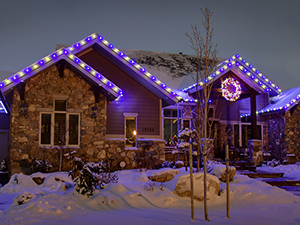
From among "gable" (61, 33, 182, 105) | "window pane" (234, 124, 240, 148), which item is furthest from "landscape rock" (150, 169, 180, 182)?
"window pane" (234, 124, 240, 148)

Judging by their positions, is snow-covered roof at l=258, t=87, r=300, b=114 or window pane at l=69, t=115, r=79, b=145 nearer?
window pane at l=69, t=115, r=79, b=145

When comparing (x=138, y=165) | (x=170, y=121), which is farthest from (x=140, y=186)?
(x=170, y=121)

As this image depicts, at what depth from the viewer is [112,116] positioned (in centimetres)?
1416

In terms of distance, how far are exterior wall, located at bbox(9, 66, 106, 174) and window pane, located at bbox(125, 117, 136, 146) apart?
2167mm

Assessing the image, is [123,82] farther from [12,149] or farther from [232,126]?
[232,126]

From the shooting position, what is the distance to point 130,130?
47.1 ft

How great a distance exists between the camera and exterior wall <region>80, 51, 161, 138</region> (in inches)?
563

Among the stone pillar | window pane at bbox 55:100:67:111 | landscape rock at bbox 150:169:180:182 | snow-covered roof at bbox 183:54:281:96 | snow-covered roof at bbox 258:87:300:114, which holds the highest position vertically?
snow-covered roof at bbox 183:54:281:96

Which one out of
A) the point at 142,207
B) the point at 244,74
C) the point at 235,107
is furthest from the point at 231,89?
the point at 142,207

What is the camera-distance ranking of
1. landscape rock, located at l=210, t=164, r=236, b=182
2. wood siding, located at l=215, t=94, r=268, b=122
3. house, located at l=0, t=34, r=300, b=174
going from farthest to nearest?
wood siding, located at l=215, t=94, r=268, b=122 < house, located at l=0, t=34, r=300, b=174 < landscape rock, located at l=210, t=164, r=236, b=182

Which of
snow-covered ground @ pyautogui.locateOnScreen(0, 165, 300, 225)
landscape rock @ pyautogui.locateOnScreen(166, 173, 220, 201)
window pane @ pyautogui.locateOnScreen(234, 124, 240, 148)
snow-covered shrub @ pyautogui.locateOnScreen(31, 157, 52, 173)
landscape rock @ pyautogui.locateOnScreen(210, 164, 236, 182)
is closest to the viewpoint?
snow-covered ground @ pyautogui.locateOnScreen(0, 165, 300, 225)

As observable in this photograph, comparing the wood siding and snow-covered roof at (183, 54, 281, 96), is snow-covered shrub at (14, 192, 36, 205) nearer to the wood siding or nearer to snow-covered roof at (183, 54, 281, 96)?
snow-covered roof at (183, 54, 281, 96)

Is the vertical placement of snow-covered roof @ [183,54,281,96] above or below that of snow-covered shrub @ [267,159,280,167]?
above

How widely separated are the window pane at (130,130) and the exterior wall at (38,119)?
2167mm
